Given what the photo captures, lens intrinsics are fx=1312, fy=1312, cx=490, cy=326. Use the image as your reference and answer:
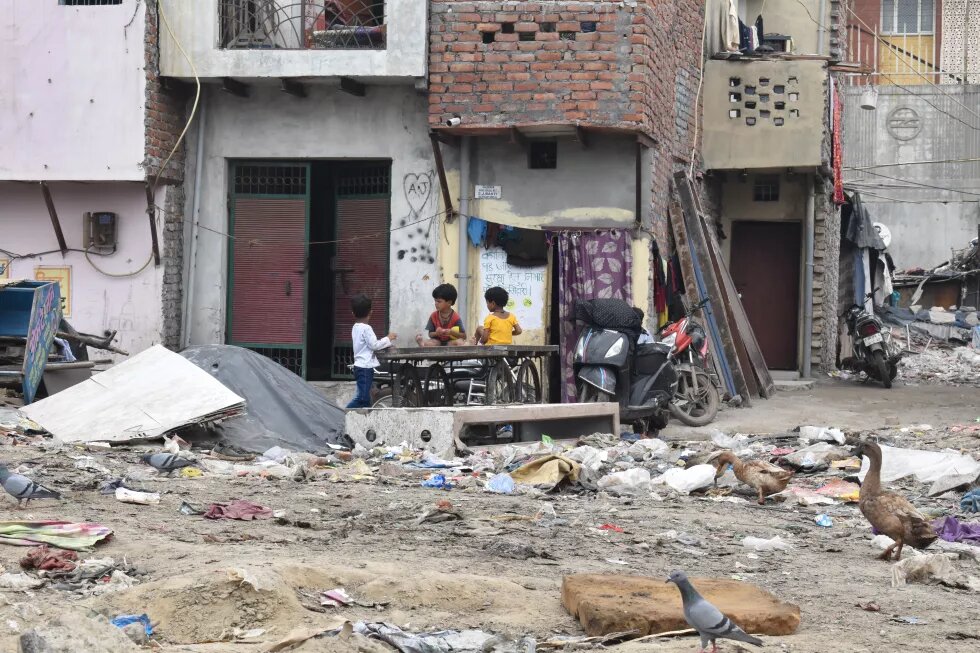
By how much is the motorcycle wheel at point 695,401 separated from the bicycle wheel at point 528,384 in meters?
1.38

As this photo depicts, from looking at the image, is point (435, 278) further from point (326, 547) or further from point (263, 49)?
point (326, 547)

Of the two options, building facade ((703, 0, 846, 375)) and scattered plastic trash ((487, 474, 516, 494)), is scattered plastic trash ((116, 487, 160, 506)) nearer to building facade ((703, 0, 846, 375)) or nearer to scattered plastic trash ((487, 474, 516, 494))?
scattered plastic trash ((487, 474, 516, 494))

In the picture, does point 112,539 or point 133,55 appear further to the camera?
point 133,55

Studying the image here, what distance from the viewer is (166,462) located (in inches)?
364

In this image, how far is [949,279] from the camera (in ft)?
93.0

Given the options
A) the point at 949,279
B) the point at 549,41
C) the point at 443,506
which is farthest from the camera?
the point at 949,279

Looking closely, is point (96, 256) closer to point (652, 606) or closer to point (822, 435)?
point (822, 435)

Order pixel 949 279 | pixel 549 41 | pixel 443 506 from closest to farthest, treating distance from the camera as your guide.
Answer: pixel 443 506 < pixel 549 41 < pixel 949 279

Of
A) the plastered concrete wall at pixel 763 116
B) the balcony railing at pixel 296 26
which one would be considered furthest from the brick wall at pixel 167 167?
the plastered concrete wall at pixel 763 116

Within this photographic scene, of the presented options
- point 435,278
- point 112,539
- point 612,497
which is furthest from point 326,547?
point 435,278

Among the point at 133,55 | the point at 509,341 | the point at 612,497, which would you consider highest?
the point at 133,55

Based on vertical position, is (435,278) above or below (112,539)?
above

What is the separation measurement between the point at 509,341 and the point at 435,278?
2128 mm

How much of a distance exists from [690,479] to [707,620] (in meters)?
4.69
